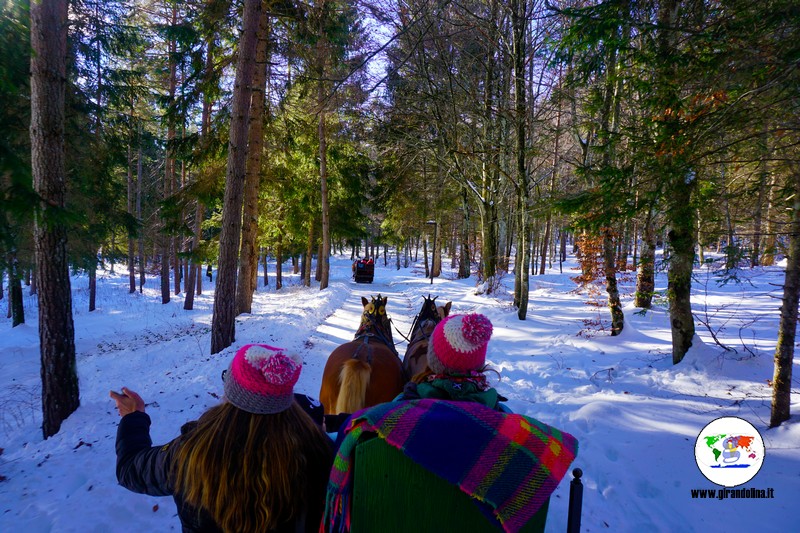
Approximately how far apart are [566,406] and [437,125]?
32.6 feet

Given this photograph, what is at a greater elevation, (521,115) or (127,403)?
(521,115)

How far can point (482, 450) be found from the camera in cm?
124

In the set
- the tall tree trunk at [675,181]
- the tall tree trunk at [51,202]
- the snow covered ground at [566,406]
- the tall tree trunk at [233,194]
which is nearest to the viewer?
the snow covered ground at [566,406]

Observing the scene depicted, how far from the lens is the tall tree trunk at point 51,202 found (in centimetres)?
457

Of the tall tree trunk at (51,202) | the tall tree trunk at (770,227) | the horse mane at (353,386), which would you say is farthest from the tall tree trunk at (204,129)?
the tall tree trunk at (770,227)

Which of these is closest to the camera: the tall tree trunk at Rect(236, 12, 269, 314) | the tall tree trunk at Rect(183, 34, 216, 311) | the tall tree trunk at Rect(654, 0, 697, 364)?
the tall tree trunk at Rect(654, 0, 697, 364)

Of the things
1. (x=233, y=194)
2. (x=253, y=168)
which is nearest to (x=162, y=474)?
(x=233, y=194)

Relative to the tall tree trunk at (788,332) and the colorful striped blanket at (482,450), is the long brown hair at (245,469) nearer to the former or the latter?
the colorful striped blanket at (482,450)

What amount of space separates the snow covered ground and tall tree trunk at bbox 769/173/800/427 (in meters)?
0.15

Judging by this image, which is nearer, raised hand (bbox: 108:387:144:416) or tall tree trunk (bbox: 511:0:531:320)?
raised hand (bbox: 108:387:144:416)

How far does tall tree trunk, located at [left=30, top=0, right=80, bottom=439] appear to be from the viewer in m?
4.57

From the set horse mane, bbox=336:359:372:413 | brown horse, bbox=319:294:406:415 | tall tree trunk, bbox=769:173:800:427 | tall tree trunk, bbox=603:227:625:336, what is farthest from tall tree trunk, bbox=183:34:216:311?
tall tree trunk, bbox=769:173:800:427

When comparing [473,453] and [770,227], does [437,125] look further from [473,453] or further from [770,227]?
[473,453]

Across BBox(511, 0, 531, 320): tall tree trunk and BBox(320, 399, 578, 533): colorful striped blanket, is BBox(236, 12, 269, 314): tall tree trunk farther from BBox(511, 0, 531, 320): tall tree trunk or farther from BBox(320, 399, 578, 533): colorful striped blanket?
BBox(320, 399, 578, 533): colorful striped blanket
